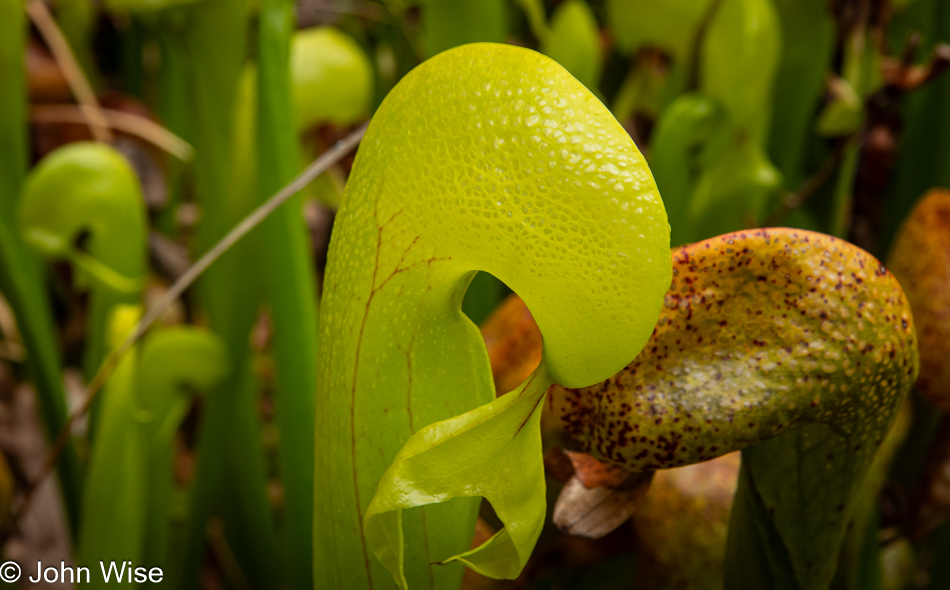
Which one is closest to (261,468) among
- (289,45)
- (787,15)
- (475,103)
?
(289,45)

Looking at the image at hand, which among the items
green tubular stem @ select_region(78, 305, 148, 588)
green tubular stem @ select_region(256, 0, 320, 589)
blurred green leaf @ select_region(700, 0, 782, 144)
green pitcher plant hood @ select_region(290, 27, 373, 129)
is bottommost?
green tubular stem @ select_region(78, 305, 148, 588)

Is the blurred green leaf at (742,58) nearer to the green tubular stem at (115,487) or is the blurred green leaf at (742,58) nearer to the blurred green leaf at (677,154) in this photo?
the blurred green leaf at (677,154)

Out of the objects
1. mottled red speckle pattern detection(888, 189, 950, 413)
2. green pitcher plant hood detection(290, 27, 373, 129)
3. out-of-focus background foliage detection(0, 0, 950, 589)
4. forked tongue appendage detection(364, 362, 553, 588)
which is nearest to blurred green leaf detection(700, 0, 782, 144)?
out-of-focus background foliage detection(0, 0, 950, 589)

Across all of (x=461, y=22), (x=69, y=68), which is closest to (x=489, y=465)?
(x=461, y=22)

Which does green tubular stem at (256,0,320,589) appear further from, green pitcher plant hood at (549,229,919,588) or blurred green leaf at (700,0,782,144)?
blurred green leaf at (700,0,782,144)

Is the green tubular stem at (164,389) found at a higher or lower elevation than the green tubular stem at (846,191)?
lower

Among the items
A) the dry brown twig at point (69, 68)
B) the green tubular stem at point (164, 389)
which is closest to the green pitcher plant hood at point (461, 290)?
the green tubular stem at point (164, 389)

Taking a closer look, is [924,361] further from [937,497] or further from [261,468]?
[261,468]
